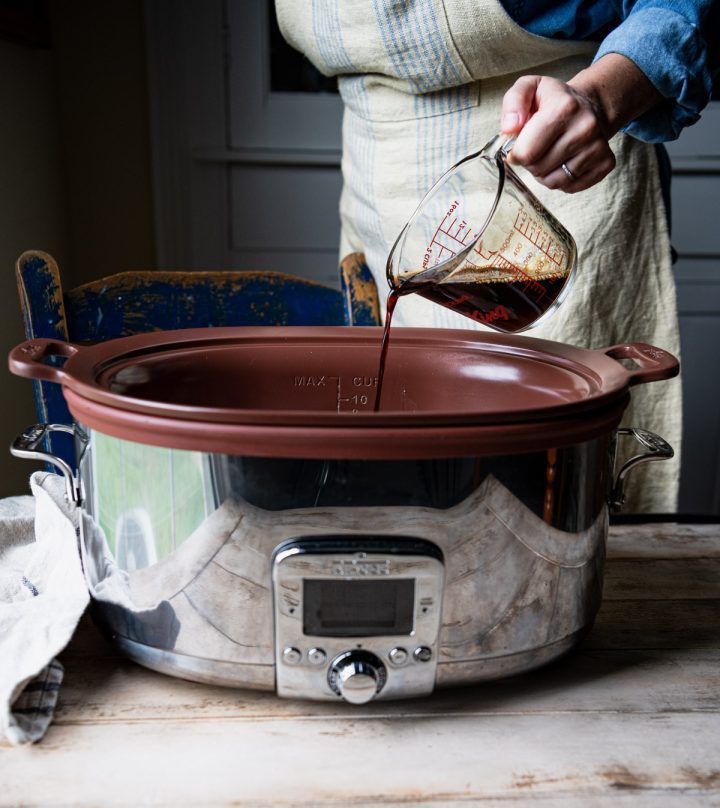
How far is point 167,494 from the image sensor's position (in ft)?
1.72

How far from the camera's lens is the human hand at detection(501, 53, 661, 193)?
0.68 metres

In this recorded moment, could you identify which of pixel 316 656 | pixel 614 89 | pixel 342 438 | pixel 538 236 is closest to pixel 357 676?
pixel 316 656

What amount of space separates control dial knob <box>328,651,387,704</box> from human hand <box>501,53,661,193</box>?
423 mm

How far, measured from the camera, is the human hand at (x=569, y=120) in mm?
680

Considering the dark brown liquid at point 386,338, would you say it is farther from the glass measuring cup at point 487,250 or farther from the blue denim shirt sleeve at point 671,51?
the blue denim shirt sleeve at point 671,51

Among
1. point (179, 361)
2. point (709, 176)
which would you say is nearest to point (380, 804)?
point (179, 361)

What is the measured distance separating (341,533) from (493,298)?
0.29m

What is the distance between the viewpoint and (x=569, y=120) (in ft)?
2.26

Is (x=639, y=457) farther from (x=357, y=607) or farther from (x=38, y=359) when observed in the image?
(x=38, y=359)

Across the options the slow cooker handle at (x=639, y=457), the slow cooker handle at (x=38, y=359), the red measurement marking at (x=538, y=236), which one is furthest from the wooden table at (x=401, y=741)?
the red measurement marking at (x=538, y=236)

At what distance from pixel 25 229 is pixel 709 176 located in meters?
1.49

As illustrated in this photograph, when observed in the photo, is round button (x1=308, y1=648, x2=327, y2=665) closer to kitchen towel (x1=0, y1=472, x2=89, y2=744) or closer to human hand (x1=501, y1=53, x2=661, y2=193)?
kitchen towel (x1=0, y1=472, x2=89, y2=744)

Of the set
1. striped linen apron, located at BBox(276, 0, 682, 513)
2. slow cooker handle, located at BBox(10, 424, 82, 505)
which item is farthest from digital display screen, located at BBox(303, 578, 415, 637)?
striped linen apron, located at BBox(276, 0, 682, 513)

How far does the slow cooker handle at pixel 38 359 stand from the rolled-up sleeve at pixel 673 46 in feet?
1.84
